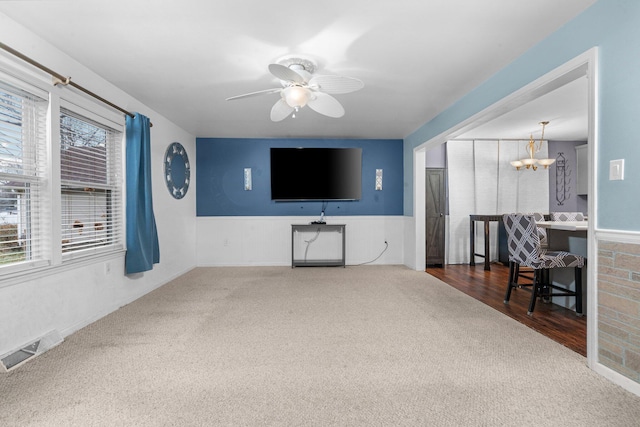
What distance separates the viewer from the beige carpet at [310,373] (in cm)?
152

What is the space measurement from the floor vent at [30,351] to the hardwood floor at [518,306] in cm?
372

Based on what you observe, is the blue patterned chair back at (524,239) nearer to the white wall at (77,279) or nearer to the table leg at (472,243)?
the table leg at (472,243)

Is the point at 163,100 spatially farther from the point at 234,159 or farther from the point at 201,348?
the point at 201,348

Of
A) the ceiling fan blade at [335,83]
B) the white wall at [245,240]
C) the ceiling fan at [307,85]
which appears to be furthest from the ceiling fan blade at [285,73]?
the white wall at [245,240]

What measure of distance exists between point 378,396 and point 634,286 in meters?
Result: 1.49

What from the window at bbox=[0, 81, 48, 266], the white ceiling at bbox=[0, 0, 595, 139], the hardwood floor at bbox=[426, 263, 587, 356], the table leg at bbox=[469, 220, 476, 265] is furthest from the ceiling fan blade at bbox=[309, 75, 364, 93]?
the table leg at bbox=[469, 220, 476, 265]

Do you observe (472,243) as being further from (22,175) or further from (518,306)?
(22,175)

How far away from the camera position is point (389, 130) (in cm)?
501

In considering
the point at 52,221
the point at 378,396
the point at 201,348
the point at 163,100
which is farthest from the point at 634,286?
the point at 163,100

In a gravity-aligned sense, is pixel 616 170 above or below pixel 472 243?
above

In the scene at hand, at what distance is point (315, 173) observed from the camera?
5238 millimetres

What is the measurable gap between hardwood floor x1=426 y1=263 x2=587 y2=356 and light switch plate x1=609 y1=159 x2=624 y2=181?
1.21 meters

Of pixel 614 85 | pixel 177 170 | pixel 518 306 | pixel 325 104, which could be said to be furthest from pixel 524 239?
pixel 177 170

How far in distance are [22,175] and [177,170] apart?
8.26 feet
